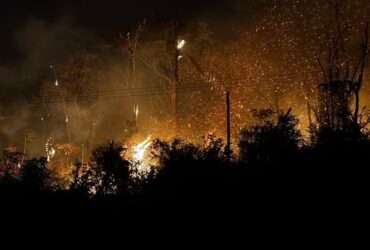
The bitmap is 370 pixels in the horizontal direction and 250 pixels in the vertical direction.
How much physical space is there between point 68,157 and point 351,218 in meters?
34.2

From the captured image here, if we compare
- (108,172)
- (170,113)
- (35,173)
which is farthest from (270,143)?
(170,113)

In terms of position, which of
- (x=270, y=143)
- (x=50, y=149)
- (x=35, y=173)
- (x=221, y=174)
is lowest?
(x=221, y=174)

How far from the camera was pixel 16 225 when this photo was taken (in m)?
8.98

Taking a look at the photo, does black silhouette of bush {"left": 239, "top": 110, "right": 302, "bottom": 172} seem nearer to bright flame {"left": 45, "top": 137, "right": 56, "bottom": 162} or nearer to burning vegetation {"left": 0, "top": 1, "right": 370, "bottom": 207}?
burning vegetation {"left": 0, "top": 1, "right": 370, "bottom": 207}

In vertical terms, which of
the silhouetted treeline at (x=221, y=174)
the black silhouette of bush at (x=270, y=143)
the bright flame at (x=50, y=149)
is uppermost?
the bright flame at (x=50, y=149)

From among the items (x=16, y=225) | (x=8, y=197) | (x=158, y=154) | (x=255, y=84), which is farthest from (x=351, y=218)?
(x=255, y=84)

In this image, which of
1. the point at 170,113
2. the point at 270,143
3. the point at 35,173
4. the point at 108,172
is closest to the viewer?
the point at 270,143

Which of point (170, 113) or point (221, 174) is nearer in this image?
point (221, 174)

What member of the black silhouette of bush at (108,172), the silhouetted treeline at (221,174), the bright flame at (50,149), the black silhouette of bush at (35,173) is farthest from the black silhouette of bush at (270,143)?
the bright flame at (50,149)

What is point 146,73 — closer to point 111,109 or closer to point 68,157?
point 111,109

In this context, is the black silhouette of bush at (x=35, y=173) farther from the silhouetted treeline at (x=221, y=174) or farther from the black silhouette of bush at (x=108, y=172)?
the black silhouette of bush at (x=108, y=172)

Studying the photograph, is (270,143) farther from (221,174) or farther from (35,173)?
(35,173)

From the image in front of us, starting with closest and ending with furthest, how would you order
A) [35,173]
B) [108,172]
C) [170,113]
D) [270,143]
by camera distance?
[270,143] < [35,173] < [108,172] < [170,113]

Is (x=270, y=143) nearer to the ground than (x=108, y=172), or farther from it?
farther from it
